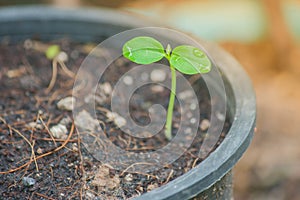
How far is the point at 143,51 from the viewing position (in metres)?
0.98

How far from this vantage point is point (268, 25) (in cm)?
235

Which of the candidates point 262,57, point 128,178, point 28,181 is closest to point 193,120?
point 128,178

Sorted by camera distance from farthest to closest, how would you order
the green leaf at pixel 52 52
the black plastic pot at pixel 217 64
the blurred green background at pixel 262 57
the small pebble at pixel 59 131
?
the blurred green background at pixel 262 57 < the green leaf at pixel 52 52 < the small pebble at pixel 59 131 < the black plastic pot at pixel 217 64

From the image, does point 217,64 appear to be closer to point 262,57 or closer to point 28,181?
point 28,181

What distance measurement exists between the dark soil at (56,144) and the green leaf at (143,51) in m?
0.20

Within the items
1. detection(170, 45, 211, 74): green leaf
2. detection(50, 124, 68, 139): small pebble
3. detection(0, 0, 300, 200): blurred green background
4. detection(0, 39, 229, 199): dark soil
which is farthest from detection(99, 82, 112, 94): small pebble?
detection(0, 0, 300, 200): blurred green background

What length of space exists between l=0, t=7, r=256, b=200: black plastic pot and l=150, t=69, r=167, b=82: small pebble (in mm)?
133

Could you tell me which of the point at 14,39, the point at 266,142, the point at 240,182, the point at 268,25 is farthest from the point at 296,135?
the point at 14,39

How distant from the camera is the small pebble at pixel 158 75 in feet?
4.26

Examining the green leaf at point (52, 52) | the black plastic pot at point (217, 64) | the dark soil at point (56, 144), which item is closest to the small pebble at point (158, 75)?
the dark soil at point (56, 144)

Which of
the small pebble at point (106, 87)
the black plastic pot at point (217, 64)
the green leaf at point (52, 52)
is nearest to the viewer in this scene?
the black plastic pot at point (217, 64)

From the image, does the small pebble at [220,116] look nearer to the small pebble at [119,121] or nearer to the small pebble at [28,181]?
the small pebble at [119,121]

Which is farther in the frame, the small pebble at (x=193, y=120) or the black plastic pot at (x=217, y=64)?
the small pebble at (x=193, y=120)

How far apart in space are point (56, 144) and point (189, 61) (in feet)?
1.03
